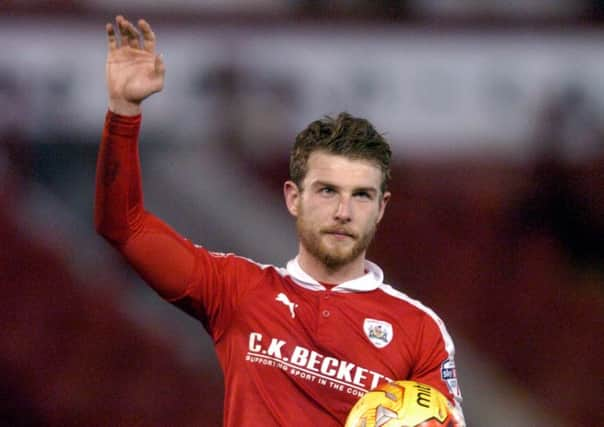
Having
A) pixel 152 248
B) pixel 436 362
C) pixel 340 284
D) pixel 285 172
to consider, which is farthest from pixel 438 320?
pixel 285 172

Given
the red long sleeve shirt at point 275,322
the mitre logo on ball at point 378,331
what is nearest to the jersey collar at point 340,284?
the red long sleeve shirt at point 275,322

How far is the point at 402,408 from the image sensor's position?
2.76m

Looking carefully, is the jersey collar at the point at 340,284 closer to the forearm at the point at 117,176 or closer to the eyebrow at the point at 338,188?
the eyebrow at the point at 338,188

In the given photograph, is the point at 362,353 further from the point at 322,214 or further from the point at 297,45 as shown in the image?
the point at 297,45

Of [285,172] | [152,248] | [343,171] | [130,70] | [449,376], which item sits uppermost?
[130,70]

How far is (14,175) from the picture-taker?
275 inches

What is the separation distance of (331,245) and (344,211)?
121mm

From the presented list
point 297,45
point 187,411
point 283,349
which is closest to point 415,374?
point 283,349

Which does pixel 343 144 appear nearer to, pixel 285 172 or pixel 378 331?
pixel 378 331

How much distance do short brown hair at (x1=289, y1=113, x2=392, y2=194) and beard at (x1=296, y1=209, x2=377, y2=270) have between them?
0.49ft

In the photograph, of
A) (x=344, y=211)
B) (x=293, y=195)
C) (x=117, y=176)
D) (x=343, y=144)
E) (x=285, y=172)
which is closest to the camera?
(x=117, y=176)

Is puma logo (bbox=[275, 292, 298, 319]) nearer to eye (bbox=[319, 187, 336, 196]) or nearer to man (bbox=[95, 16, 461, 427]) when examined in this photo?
man (bbox=[95, 16, 461, 427])

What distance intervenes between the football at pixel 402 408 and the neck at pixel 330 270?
0.46 metres

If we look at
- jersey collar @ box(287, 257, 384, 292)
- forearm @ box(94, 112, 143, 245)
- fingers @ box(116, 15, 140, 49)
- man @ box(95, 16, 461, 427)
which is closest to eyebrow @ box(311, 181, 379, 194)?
man @ box(95, 16, 461, 427)
